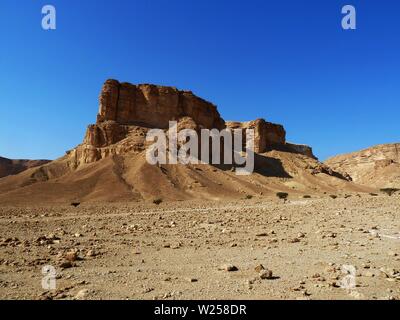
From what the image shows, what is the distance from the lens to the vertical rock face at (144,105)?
78.2 metres

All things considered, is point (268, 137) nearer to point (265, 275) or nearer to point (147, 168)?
point (147, 168)

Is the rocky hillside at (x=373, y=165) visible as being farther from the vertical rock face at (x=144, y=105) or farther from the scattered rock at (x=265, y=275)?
the scattered rock at (x=265, y=275)

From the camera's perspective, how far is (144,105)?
267 ft

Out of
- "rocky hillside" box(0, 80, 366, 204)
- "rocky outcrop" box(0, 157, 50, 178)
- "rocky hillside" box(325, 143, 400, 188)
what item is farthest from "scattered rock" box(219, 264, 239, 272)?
"rocky outcrop" box(0, 157, 50, 178)

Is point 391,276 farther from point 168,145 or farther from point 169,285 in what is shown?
point 168,145

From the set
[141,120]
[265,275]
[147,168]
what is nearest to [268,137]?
[141,120]

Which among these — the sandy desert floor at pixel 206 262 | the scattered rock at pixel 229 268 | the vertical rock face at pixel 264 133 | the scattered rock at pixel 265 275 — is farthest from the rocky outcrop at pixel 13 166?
the scattered rock at pixel 265 275

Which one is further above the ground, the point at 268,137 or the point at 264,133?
the point at 264,133

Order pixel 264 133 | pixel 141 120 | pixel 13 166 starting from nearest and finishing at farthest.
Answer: pixel 141 120, pixel 264 133, pixel 13 166

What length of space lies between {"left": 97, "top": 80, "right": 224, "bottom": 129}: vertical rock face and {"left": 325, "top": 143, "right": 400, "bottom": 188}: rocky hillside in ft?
178

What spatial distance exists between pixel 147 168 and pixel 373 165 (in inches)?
3484

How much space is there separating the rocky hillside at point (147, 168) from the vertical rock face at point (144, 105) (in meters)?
0.21

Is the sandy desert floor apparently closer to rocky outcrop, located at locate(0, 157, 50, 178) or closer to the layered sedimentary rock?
the layered sedimentary rock

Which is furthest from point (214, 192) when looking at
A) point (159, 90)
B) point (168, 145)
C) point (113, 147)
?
point (159, 90)
